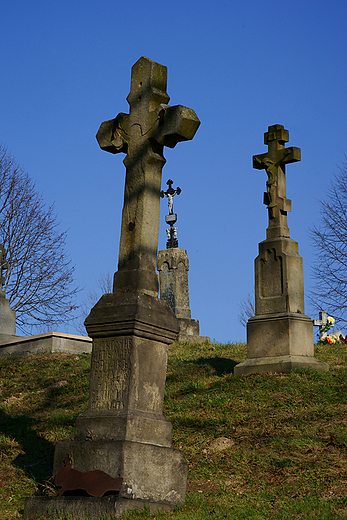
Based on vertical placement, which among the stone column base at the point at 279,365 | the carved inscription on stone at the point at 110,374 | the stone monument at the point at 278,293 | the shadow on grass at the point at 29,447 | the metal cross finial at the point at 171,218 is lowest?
the shadow on grass at the point at 29,447

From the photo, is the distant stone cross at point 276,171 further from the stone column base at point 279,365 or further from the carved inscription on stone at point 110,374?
the carved inscription on stone at point 110,374

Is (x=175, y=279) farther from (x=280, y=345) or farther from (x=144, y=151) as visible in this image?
(x=144, y=151)

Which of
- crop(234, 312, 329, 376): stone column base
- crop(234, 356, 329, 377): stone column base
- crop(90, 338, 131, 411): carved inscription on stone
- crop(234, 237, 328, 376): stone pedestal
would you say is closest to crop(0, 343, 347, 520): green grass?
crop(234, 356, 329, 377): stone column base

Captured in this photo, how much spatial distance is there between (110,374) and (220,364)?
6085 mm

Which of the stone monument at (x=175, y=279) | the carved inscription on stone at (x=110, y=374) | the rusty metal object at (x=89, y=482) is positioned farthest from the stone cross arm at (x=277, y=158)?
the stone monument at (x=175, y=279)

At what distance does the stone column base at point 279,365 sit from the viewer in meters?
9.10

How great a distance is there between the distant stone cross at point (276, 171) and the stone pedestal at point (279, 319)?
0.34m

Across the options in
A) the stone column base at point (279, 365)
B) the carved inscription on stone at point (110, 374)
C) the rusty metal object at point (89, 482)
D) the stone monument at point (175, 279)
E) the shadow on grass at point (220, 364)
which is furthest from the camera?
the stone monument at point (175, 279)

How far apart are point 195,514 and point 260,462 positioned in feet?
5.46

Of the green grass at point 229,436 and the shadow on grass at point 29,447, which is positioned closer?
the green grass at point 229,436

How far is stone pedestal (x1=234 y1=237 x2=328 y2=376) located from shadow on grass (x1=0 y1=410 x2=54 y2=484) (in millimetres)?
3518

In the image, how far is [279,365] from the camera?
9.17m

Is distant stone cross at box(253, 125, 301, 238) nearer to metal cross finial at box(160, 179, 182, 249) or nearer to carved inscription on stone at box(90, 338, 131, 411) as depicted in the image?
carved inscription on stone at box(90, 338, 131, 411)

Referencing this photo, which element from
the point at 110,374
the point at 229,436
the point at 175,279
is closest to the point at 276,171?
the point at 229,436
